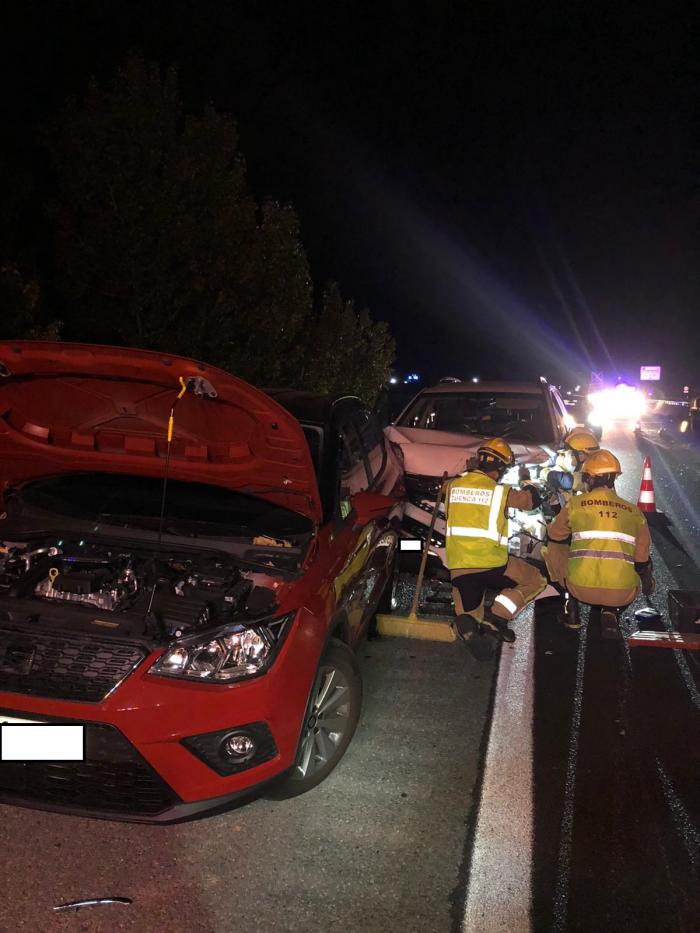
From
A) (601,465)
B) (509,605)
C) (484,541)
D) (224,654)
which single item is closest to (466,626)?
(509,605)

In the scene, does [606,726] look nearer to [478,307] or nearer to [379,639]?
[379,639]

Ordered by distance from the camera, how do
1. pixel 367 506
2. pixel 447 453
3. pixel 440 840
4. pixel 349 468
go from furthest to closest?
1. pixel 447 453
2. pixel 349 468
3. pixel 367 506
4. pixel 440 840

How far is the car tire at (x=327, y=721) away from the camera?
337cm

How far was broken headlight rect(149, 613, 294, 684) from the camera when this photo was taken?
2979mm

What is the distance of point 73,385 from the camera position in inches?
153

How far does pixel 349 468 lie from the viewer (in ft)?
15.8

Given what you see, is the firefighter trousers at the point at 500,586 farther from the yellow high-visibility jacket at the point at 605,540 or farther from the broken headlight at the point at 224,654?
the broken headlight at the point at 224,654

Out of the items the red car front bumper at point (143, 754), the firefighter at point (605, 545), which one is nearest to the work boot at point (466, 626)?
the firefighter at point (605, 545)

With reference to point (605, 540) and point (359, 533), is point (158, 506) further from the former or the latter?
point (605, 540)

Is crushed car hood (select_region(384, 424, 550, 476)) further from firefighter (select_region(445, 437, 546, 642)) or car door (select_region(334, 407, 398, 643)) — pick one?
firefighter (select_region(445, 437, 546, 642))

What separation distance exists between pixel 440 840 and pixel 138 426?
8.15 feet

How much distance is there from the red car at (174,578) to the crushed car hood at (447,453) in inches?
51.2

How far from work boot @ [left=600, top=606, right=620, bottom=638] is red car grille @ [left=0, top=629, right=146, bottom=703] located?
3319 millimetres

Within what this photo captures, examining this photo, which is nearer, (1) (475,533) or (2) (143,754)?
(2) (143,754)
